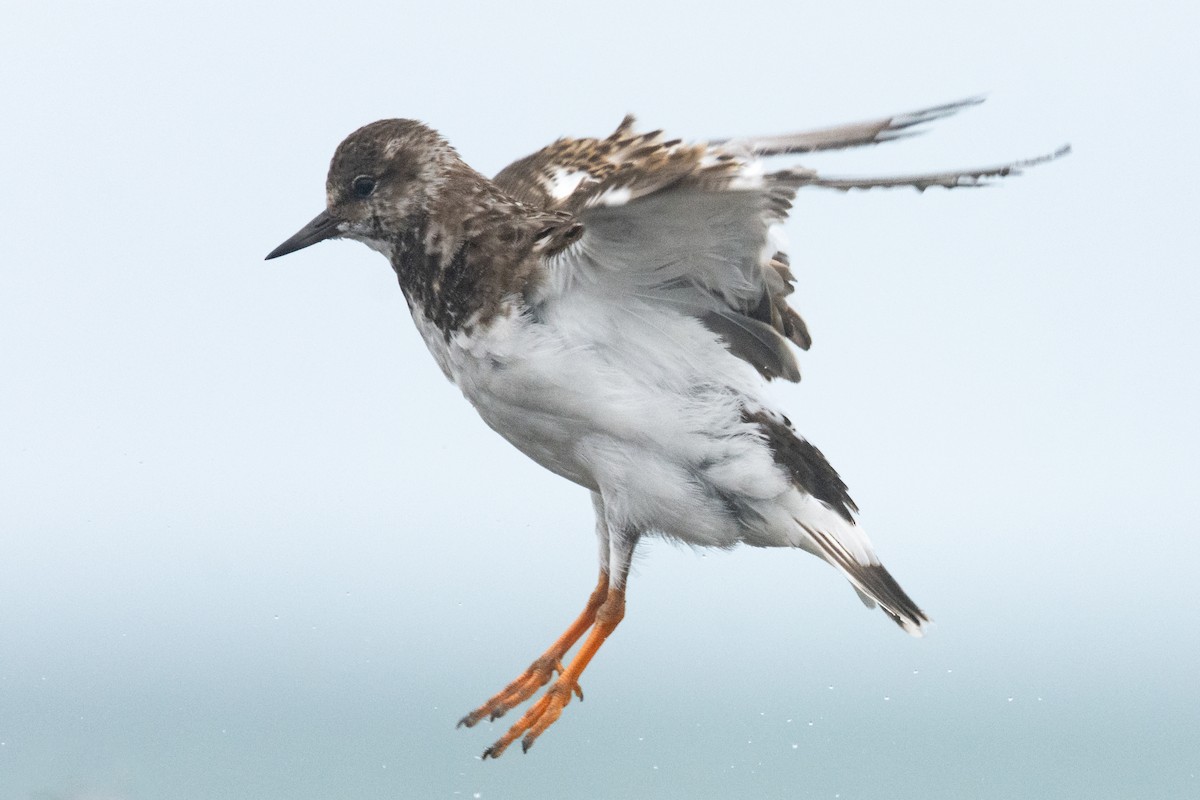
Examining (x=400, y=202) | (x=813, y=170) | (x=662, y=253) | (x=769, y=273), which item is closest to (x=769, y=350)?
(x=769, y=273)

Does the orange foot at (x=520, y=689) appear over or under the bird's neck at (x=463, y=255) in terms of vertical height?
under

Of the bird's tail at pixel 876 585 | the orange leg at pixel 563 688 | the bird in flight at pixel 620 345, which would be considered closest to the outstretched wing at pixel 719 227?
the bird in flight at pixel 620 345

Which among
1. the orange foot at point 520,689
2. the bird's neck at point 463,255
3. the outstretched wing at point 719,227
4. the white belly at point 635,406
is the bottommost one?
the orange foot at point 520,689

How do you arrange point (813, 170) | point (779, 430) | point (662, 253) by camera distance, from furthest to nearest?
point (779, 430) < point (662, 253) < point (813, 170)

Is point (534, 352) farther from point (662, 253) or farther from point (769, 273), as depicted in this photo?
point (769, 273)

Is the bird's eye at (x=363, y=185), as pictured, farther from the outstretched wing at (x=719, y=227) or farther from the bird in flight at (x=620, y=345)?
the outstretched wing at (x=719, y=227)

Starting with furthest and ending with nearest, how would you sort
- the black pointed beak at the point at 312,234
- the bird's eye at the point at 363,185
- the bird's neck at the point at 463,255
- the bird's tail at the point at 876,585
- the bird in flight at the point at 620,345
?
1. the black pointed beak at the point at 312,234
2. the bird's eye at the point at 363,185
3. the bird's tail at the point at 876,585
4. the bird's neck at the point at 463,255
5. the bird in flight at the point at 620,345

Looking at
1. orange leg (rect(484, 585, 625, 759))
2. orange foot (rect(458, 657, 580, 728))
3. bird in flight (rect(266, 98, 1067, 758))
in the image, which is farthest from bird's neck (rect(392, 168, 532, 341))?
Answer: orange foot (rect(458, 657, 580, 728))
